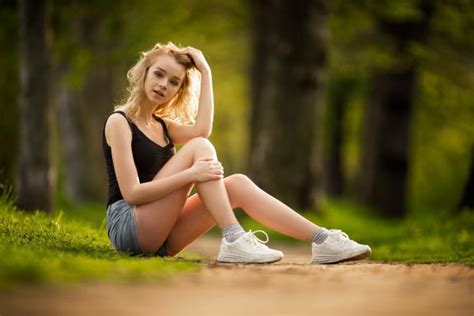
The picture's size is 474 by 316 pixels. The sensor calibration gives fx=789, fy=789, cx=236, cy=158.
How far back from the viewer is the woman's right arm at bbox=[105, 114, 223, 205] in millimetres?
5266

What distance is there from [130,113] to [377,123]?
1168cm

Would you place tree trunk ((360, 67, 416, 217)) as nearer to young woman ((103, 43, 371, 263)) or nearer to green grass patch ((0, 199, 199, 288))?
green grass patch ((0, 199, 199, 288))

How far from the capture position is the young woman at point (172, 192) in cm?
530

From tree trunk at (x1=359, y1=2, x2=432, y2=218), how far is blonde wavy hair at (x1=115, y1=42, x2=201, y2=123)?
10518mm

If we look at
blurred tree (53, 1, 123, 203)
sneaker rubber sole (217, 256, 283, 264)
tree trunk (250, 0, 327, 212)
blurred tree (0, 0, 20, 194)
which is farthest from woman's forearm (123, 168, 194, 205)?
blurred tree (53, 1, 123, 203)

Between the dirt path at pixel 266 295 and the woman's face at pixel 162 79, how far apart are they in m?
1.51

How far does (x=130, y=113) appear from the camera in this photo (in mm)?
5660

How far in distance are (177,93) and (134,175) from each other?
103 cm

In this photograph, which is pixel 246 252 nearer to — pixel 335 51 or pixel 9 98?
pixel 9 98

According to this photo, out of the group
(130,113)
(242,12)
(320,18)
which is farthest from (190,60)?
(242,12)

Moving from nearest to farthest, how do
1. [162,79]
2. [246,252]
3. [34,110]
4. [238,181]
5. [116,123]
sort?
[246,252] → [116,123] → [238,181] → [162,79] → [34,110]

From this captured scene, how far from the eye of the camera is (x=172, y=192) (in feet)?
17.7

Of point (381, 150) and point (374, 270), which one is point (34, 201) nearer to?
point (374, 270)

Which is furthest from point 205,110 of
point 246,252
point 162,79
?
point 246,252
